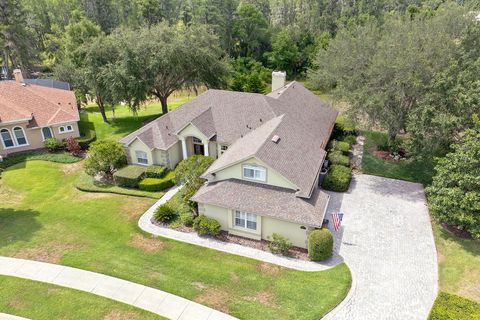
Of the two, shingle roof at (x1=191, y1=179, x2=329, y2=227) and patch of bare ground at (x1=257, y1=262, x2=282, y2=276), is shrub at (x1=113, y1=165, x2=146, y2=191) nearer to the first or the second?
shingle roof at (x1=191, y1=179, x2=329, y2=227)

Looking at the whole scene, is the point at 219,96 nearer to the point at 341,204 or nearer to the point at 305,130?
the point at 305,130

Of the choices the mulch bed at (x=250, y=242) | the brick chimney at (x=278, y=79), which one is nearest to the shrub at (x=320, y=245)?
the mulch bed at (x=250, y=242)

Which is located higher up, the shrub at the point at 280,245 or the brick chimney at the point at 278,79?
the brick chimney at the point at 278,79

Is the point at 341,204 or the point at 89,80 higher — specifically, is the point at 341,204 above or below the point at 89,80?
below

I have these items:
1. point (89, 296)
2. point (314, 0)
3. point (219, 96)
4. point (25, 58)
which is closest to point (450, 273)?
point (89, 296)

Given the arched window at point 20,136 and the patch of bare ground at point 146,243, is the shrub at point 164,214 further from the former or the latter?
the arched window at point 20,136

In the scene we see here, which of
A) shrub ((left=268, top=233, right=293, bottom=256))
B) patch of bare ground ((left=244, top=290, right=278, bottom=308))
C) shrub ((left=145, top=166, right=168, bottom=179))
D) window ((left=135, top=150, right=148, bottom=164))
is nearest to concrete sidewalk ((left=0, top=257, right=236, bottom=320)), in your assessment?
patch of bare ground ((left=244, top=290, right=278, bottom=308))

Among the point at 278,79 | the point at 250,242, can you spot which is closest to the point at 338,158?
the point at 250,242
